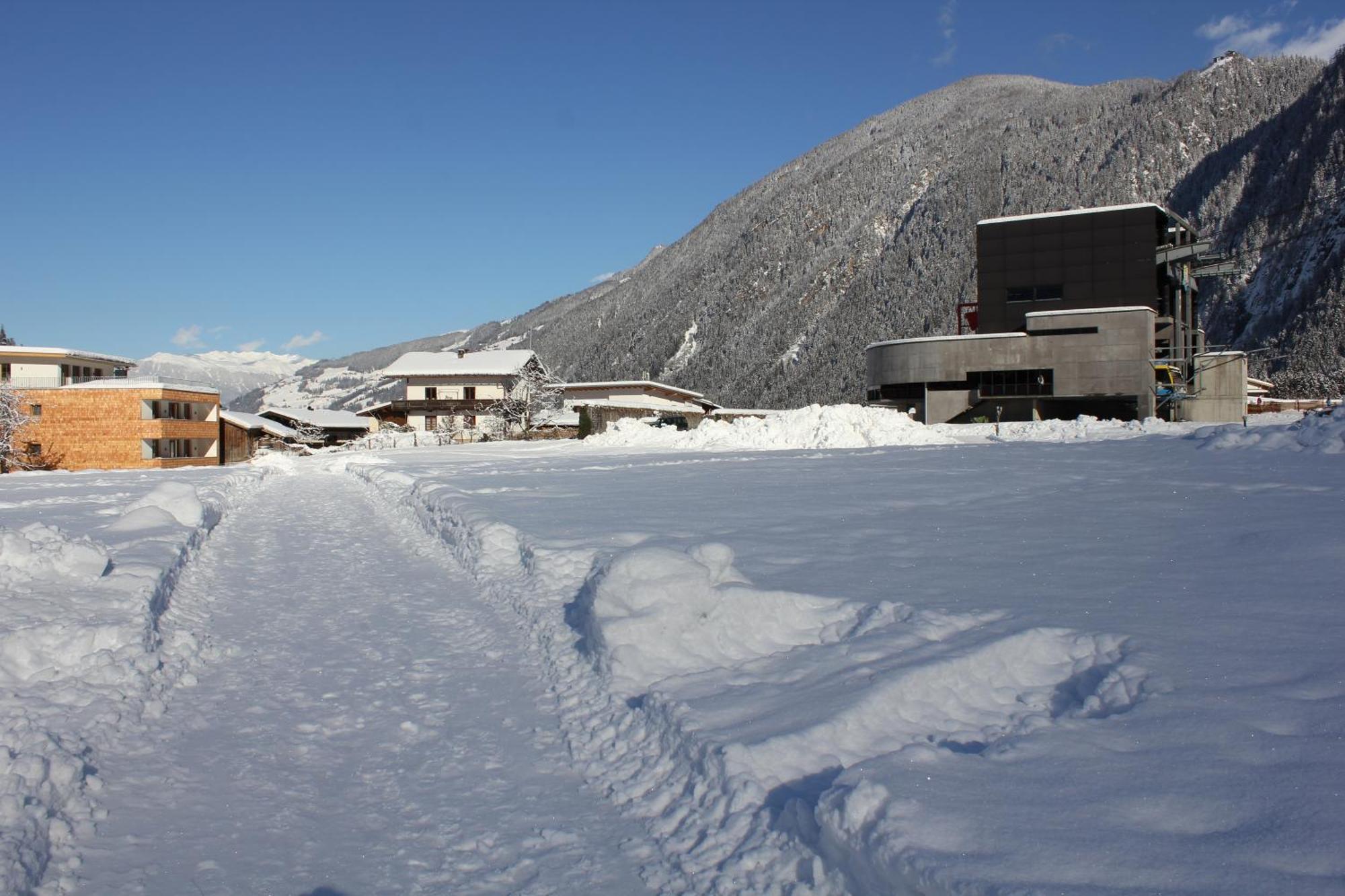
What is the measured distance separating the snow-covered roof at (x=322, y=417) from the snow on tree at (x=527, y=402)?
68.9ft

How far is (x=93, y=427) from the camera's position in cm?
5153

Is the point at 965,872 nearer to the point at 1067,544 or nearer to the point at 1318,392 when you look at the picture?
the point at 1067,544

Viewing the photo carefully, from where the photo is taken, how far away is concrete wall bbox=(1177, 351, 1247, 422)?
56.8 m

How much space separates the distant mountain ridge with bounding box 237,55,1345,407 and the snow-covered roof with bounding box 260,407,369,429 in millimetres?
76815

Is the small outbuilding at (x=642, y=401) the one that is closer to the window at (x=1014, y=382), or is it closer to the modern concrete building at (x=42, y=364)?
the window at (x=1014, y=382)

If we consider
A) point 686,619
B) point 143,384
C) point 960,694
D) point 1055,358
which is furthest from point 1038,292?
point 960,694

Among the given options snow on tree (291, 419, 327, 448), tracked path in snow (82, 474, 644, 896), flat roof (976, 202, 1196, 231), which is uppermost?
flat roof (976, 202, 1196, 231)

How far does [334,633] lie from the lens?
787 centimetres

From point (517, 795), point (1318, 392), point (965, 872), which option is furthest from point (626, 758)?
point (1318, 392)

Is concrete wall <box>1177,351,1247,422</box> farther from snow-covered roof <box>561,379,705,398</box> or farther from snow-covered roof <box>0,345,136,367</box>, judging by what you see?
snow-covered roof <box>0,345,136,367</box>

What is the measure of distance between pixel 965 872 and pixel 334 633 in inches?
251

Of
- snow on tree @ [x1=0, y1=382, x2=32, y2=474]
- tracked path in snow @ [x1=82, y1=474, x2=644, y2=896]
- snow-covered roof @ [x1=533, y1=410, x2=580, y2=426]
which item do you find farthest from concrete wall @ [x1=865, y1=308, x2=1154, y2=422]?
snow on tree @ [x1=0, y1=382, x2=32, y2=474]

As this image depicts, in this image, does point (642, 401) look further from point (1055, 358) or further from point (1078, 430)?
point (1078, 430)

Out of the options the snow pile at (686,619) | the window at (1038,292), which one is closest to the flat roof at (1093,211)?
the window at (1038,292)
